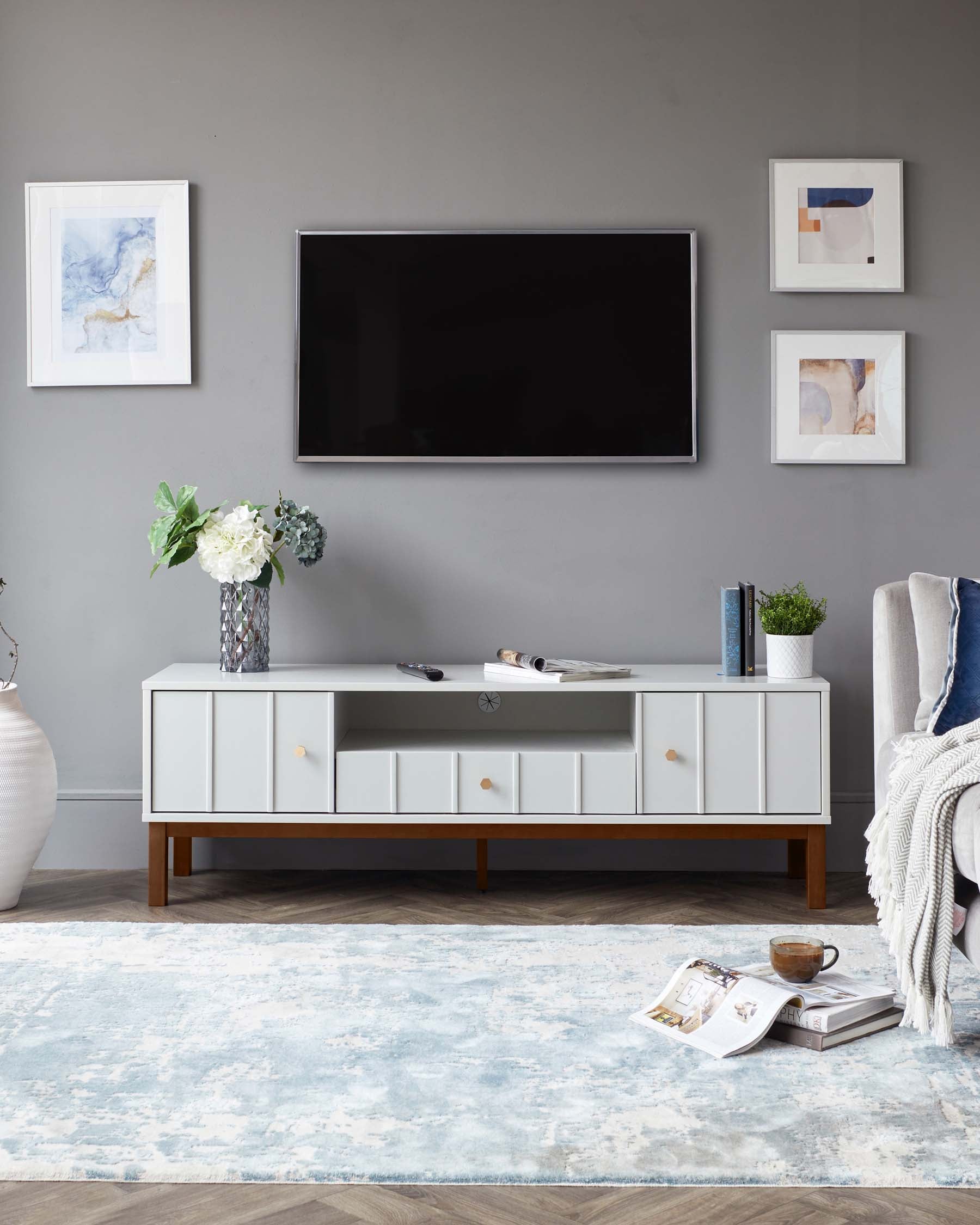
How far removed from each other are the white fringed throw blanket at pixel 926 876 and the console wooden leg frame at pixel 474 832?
0.76 m

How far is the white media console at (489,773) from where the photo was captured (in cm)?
281

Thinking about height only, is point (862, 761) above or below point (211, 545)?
below

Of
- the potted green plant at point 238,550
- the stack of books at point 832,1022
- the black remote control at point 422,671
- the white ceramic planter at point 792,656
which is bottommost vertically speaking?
the stack of books at point 832,1022

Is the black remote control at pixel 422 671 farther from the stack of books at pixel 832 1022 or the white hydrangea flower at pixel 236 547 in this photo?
the stack of books at pixel 832 1022

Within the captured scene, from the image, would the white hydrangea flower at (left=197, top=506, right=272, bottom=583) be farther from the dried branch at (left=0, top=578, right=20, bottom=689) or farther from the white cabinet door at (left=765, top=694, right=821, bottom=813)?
the white cabinet door at (left=765, top=694, right=821, bottom=813)

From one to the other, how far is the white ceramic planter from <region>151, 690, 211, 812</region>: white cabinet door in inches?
59.9

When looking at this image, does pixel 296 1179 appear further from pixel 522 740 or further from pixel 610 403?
pixel 610 403

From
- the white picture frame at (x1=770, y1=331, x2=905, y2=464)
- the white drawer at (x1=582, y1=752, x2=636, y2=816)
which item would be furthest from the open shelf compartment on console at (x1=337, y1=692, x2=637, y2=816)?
the white picture frame at (x1=770, y1=331, x2=905, y2=464)

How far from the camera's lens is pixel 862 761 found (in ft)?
10.7

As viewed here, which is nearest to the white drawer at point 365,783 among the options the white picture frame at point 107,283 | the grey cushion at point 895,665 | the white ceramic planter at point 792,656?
the white ceramic planter at point 792,656

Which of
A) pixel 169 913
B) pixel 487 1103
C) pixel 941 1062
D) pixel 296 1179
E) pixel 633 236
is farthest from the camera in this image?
pixel 633 236

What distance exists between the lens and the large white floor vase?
2.76 meters

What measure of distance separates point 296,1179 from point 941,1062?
1.09 meters

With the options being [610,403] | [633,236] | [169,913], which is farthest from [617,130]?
[169,913]
